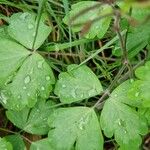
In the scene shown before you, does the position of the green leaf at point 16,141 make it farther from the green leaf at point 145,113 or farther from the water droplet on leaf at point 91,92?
the green leaf at point 145,113

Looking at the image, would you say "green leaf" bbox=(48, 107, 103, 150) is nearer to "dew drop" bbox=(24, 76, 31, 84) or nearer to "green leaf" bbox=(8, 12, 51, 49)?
"dew drop" bbox=(24, 76, 31, 84)

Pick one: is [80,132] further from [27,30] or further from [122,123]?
[27,30]

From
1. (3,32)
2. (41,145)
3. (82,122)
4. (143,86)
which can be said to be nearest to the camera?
(143,86)

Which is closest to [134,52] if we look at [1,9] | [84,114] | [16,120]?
[84,114]

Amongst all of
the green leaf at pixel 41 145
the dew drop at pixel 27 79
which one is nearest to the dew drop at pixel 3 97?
the dew drop at pixel 27 79

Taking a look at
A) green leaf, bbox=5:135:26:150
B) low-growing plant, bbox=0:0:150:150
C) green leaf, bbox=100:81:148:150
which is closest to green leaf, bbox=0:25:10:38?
low-growing plant, bbox=0:0:150:150

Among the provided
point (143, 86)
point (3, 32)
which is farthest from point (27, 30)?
point (143, 86)
